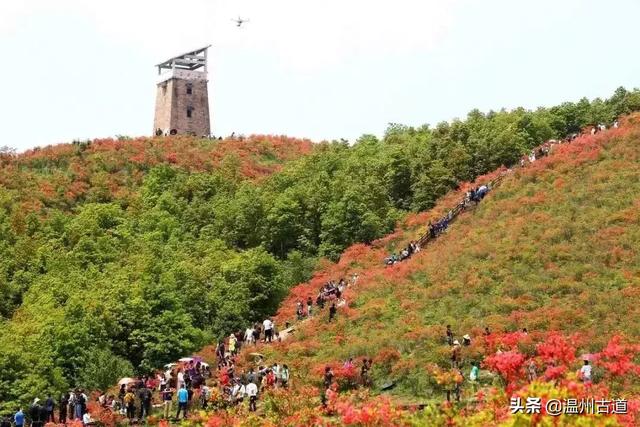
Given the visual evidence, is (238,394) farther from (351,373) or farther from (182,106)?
(182,106)

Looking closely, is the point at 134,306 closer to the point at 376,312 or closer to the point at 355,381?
the point at 376,312

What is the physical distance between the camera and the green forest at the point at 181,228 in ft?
129

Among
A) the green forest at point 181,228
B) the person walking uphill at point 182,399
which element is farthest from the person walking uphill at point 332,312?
the person walking uphill at point 182,399

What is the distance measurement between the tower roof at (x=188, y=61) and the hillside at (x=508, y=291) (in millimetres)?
33828

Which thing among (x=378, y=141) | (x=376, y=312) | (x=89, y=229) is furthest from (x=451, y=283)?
(x=378, y=141)

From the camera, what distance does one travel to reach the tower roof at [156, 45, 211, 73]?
262 feet

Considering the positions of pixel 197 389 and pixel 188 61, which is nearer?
pixel 197 389

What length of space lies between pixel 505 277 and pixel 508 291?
5.57 feet

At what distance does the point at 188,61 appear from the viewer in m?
80.9

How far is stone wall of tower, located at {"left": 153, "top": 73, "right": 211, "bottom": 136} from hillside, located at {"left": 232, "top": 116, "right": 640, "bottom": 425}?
3168 cm

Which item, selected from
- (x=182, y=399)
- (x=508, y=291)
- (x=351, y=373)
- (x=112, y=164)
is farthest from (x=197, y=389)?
(x=112, y=164)

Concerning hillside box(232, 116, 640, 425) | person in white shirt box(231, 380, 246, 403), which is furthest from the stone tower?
person in white shirt box(231, 380, 246, 403)

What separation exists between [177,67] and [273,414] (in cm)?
5844

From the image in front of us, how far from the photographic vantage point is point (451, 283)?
40094 mm
